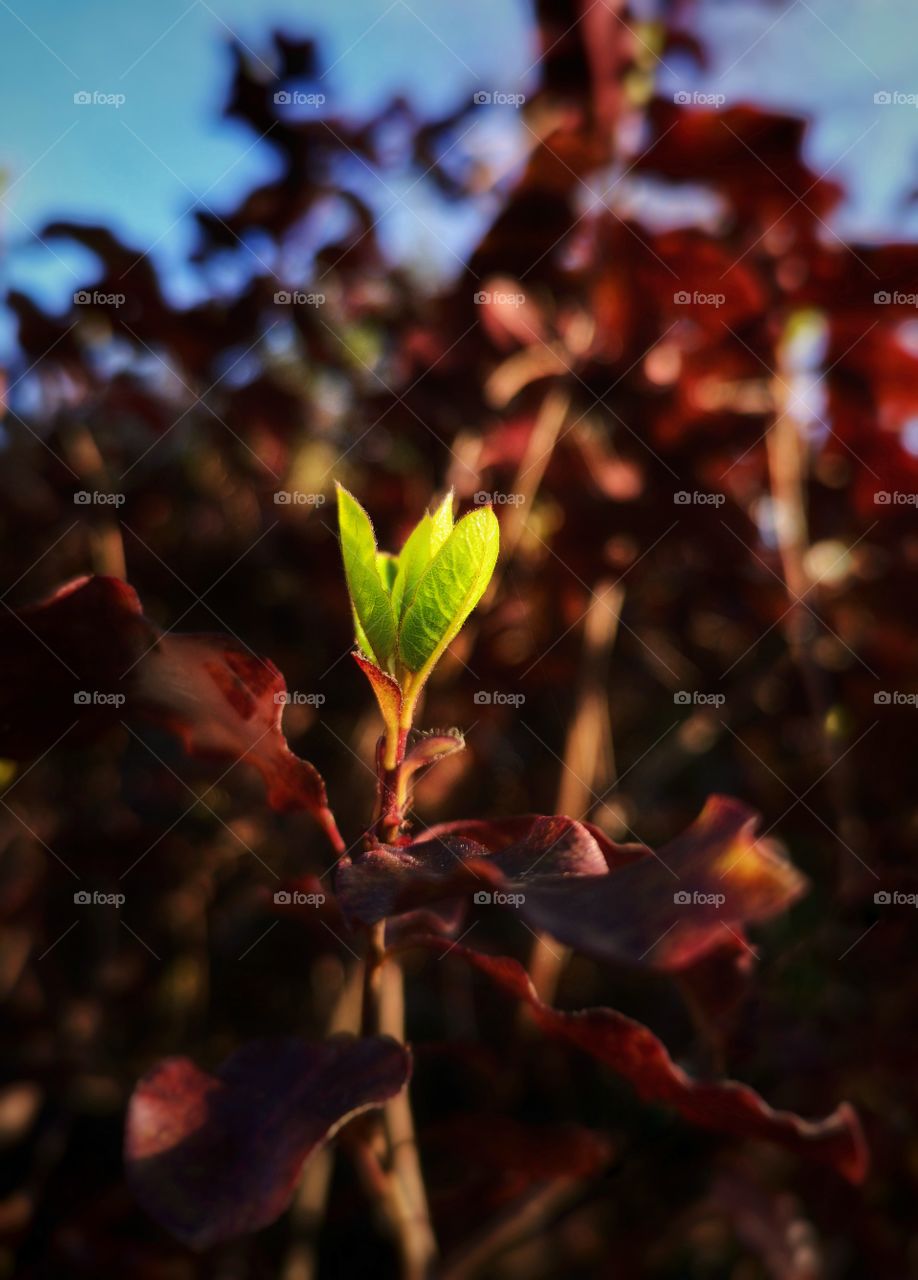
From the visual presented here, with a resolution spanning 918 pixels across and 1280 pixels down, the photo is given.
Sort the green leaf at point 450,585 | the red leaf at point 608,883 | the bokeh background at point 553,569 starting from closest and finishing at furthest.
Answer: the red leaf at point 608,883
the green leaf at point 450,585
the bokeh background at point 553,569

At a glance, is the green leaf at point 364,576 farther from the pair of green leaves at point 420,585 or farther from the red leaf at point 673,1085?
the red leaf at point 673,1085

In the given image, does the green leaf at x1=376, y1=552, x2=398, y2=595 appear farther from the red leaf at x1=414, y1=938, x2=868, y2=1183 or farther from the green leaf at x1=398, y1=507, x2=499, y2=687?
the red leaf at x1=414, y1=938, x2=868, y2=1183

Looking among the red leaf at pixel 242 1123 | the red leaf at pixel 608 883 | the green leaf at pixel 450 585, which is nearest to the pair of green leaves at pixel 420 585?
the green leaf at pixel 450 585

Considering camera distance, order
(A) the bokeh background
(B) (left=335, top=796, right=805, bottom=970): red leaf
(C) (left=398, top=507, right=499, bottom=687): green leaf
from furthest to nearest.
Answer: (A) the bokeh background
(C) (left=398, top=507, right=499, bottom=687): green leaf
(B) (left=335, top=796, right=805, bottom=970): red leaf

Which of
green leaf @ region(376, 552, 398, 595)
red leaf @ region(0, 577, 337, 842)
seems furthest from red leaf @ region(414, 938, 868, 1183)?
green leaf @ region(376, 552, 398, 595)

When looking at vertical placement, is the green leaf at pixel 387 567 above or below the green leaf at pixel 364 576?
below

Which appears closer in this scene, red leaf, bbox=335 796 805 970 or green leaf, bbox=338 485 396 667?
red leaf, bbox=335 796 805 970

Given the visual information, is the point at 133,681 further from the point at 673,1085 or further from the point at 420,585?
the point at 673,1085
